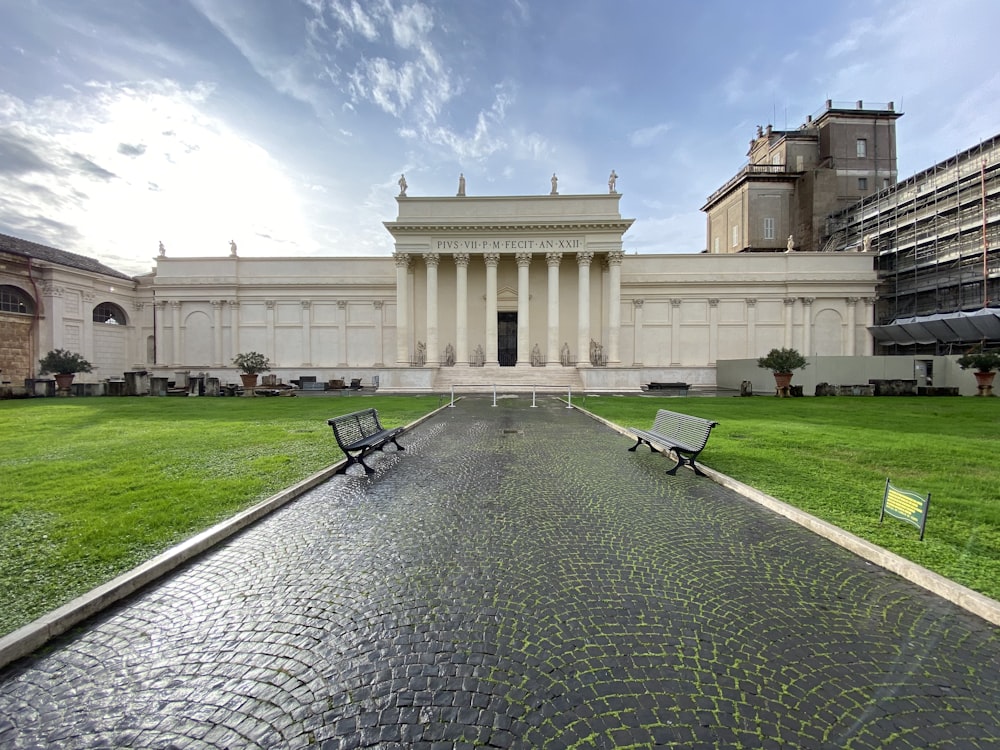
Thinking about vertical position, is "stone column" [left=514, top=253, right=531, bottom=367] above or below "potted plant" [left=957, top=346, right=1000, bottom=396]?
above

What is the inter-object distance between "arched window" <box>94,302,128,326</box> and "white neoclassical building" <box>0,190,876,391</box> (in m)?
0.40

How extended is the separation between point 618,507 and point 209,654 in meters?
4.23

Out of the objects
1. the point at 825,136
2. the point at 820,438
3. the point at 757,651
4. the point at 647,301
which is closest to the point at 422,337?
the point at 647,301

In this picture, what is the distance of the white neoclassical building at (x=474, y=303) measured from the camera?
105 feet

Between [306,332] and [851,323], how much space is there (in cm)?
4303

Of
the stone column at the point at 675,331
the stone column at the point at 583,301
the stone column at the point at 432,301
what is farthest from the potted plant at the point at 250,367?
the stone column at the point at 675,331

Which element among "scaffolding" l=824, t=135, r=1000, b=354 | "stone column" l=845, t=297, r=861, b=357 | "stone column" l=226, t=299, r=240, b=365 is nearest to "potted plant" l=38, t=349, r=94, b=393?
"stone column" l=226, t=299, r=240, b=365

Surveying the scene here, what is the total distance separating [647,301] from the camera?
35250mm

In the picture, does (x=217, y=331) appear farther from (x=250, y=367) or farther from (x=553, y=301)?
(x=553, y=301)

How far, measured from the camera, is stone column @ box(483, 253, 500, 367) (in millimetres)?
32156

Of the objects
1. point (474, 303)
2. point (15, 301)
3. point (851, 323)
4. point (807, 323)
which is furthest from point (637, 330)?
point (15, 301)

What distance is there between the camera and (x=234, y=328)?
35.6 metres

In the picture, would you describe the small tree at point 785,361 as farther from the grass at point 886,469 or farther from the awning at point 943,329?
the awning at point 943,329

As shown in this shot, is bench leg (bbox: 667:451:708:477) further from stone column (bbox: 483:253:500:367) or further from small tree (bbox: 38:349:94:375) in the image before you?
small tree (bbox: 38:349:94:375)
